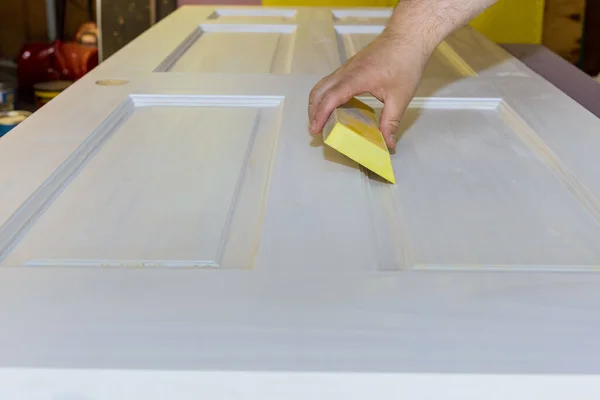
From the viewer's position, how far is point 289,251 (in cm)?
60

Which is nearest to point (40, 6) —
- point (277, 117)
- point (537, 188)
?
point (277, 117)

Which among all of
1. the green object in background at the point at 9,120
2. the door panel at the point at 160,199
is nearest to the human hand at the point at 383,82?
the door panel at the point at 160,199

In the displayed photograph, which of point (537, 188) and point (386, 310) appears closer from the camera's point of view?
point (386, 310)

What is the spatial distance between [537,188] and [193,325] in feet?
1.52

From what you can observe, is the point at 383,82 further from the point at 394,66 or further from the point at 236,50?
the point at 236,50

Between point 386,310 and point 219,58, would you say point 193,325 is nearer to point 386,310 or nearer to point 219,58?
point 386,310

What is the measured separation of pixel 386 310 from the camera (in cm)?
52

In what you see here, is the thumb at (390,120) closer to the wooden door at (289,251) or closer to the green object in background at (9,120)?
the wooden door at (289,251)

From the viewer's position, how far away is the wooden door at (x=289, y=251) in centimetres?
46

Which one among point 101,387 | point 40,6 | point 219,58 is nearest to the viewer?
point 101,387

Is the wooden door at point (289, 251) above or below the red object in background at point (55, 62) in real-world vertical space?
above

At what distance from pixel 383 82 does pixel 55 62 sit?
100 inches

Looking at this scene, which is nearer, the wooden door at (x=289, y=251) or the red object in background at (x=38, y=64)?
the wooden door at (x=289, y=251)

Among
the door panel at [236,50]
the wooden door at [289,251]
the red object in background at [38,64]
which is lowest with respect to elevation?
the red object in background at [38,64]
